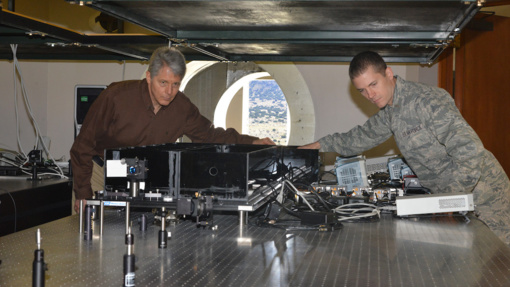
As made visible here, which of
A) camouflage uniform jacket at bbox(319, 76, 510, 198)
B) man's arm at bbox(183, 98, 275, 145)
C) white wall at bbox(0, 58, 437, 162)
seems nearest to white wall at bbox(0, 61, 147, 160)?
white wall at bbox(0, 58, 437, 162)

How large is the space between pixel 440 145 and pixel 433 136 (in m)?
0.06

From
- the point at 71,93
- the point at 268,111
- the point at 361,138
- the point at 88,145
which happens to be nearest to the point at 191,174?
the point at 88,145

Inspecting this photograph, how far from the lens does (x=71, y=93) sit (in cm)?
577

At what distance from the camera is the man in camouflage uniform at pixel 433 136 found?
260cm

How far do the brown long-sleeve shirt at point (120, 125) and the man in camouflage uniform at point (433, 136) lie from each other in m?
1.07

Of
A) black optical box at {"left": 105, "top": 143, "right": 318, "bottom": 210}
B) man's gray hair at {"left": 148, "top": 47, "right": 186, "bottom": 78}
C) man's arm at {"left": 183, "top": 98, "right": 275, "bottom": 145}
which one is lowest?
black optical box at {"left": 105, "top": 143, "right": 318, "bottom": 210}

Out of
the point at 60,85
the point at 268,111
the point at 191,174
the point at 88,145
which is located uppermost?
the point at 268,111

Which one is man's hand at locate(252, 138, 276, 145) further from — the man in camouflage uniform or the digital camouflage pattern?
the man in camouflage uniform

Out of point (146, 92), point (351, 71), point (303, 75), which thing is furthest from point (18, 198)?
point (303, 75)

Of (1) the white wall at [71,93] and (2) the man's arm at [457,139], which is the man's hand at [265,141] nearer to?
(2) the man's arm at [457,139]

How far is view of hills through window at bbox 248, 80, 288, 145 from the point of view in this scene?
12898mm

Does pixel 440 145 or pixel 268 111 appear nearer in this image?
pixel 440 145

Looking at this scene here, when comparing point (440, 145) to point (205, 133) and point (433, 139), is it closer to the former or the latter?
point (433, 139)

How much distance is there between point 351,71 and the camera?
2932 mm
